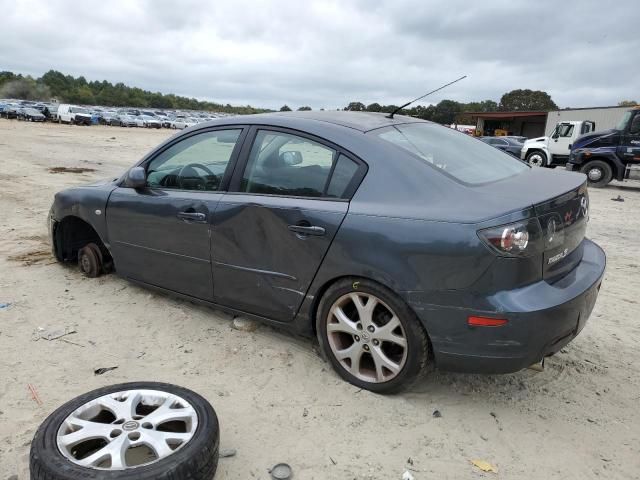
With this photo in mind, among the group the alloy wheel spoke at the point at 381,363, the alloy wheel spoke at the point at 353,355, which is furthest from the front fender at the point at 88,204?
the alloy wheel spoke at the point at 381,363

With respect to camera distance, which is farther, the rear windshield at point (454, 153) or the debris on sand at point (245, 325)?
the debris on sand at point (245, 325)

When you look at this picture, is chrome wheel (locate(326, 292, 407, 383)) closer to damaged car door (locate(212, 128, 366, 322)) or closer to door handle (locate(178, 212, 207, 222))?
damaged car door (locate(212, 128, 366, 322))

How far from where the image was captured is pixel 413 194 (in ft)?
8.87

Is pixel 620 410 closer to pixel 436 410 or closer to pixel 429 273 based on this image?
pixel 436 410

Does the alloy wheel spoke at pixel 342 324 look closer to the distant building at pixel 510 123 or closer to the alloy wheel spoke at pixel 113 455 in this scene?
the alloy wheel spoke at pixel 113 455

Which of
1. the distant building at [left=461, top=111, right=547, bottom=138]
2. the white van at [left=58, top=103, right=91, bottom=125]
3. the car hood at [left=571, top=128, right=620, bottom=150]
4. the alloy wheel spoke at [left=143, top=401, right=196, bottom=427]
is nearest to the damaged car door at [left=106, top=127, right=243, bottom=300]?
the alloy wheel spoke at [left=143, top=401, right=196, bottom=427]

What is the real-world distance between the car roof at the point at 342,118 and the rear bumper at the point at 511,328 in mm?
1204

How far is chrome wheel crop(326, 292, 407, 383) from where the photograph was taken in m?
2.79

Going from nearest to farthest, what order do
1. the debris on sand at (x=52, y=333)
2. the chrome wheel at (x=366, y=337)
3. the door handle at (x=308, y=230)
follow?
the chrome wheel at (x=366, y=337), the door handle at (x=308, y=230), the debris on sand at (x=52, y=333)

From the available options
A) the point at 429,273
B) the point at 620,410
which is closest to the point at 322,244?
the point at 429,273

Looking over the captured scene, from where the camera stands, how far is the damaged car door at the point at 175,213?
3.53m

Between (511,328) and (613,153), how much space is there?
14848 millimetres

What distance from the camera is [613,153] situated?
1488 cm

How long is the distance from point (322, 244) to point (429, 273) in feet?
2.14
